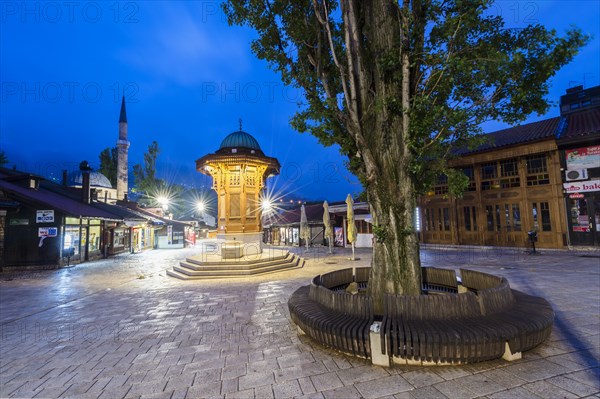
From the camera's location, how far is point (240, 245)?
13383 millimetres

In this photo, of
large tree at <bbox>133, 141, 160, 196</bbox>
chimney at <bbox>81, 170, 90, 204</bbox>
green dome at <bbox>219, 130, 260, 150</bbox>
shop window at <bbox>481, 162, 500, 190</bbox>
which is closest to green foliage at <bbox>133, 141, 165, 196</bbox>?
large tree at <bbox>133, 141, 160, 196</bbox>

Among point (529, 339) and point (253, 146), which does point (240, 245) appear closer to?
point (253, 146)

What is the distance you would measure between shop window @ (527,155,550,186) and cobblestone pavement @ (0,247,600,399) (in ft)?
39.8

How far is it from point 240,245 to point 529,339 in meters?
11.5

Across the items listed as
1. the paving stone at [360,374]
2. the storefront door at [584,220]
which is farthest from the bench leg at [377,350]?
the storefront door at [584,220]

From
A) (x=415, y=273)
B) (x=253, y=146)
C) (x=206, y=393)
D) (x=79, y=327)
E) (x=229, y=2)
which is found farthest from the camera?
(x=253, y=146)

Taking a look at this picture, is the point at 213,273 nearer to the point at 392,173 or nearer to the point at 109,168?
the point at 392,173

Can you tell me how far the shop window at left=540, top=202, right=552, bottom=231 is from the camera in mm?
16906

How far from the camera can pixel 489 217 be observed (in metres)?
19.5

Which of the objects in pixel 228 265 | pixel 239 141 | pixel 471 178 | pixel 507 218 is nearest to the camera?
pixel 228 265

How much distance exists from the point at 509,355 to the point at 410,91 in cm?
448

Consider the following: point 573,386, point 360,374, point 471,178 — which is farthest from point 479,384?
point 471,178

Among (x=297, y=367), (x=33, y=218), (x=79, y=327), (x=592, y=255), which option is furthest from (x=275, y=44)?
(x=592, y=255)

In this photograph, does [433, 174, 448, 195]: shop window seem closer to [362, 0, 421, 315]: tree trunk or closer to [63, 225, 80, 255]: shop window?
[362, 0, 421, 315]: tree trunk
